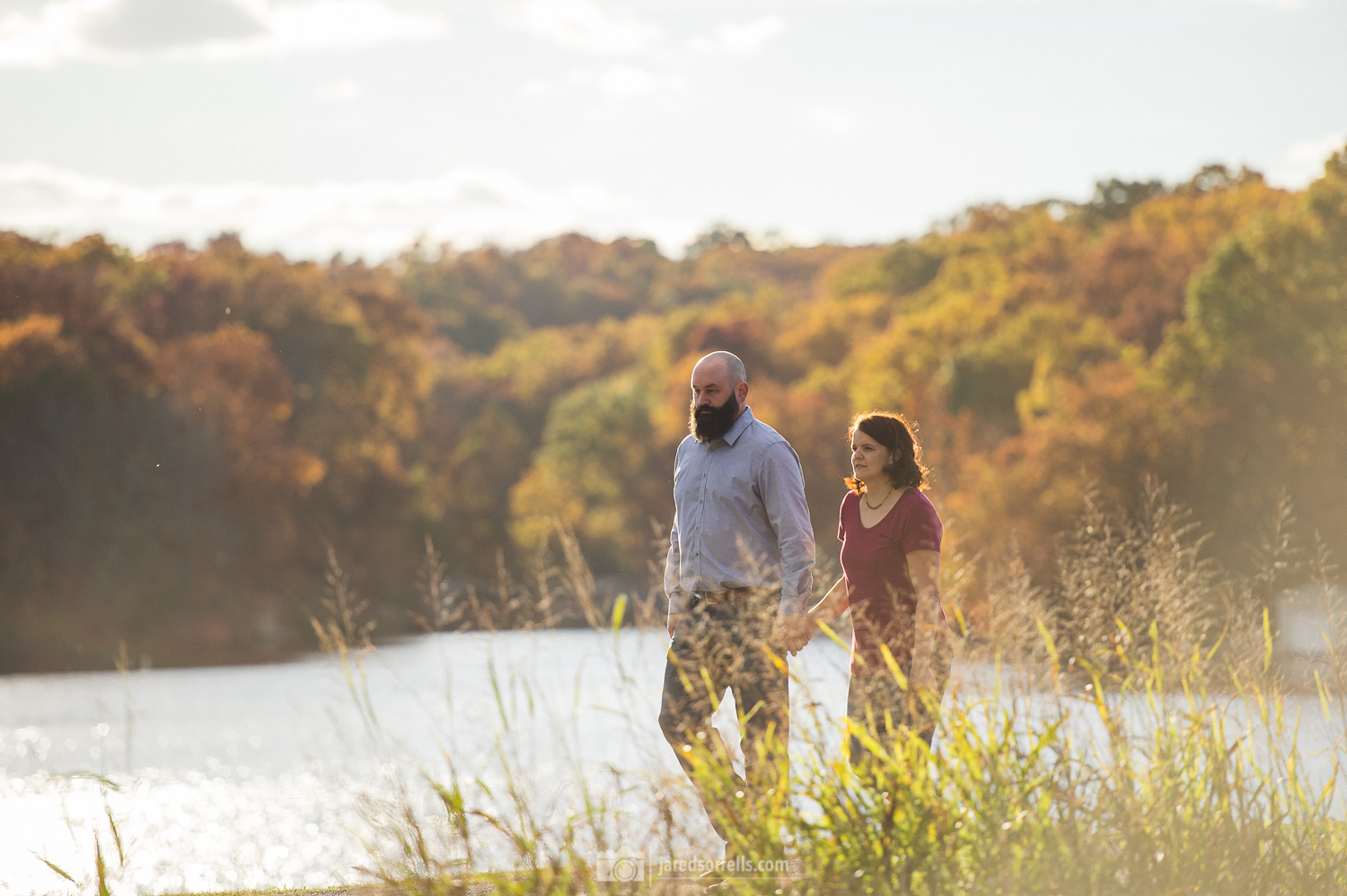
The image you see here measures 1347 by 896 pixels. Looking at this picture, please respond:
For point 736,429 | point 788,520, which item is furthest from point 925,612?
point 736,429

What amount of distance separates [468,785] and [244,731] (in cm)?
1833

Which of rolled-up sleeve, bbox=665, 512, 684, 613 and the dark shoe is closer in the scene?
the dark shoe

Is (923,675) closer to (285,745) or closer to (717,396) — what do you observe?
(717,396)

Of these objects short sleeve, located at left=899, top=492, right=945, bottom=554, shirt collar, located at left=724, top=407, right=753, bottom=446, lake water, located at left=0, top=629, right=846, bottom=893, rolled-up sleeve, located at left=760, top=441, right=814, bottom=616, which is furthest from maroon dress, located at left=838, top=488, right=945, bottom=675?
shirt collar, located at left=724, top=407, right=753, bottom=446

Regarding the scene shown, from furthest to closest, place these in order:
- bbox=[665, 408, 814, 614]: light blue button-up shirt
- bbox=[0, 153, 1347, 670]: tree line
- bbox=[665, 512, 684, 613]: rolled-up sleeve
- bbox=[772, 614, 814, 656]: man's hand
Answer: bbox=[0, 153, 1347, 670]: tree line, bbox=[665, 512, 684, 613]: rolled-up sleeve, bbox=[665, 408, 814, 614]: light blue button-up shirt, bbox=[772, 614, 814, 656]: man's hand

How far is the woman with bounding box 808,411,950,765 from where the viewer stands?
3.49 metres

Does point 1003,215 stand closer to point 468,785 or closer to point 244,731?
point 244,731

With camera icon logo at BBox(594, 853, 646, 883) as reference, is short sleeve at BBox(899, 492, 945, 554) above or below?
above

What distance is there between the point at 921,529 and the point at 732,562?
603mm

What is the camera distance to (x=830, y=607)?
13.0ft

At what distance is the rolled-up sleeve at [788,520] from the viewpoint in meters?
3.86

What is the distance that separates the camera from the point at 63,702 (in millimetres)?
23219

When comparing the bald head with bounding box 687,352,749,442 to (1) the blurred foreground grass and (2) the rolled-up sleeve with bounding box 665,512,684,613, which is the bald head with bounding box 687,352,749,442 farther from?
(1) the blurred foreground grass

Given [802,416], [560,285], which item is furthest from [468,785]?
[560,285]
